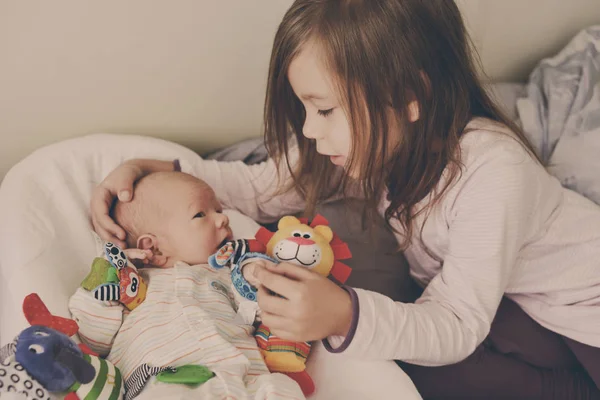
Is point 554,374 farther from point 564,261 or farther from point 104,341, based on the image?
point 104,341

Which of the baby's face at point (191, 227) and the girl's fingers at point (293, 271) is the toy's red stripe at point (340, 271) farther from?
the baby's face at point (191, 227)

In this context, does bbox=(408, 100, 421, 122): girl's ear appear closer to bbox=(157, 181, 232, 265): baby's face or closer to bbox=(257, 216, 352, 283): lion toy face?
bbox=(257, 216, 352, 283): lion toy face

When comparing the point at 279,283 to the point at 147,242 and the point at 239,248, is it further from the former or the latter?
the point at 147,242

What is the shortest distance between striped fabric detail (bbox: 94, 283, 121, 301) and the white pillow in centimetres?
6

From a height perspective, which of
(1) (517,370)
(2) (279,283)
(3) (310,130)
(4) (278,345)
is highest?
(3) (310,130)

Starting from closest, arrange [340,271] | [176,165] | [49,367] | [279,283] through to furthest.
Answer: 1. [49,367]
2. [279,283]
3. [340,271]
4. [176,165]

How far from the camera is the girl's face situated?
787mm

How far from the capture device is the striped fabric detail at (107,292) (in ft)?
2.72

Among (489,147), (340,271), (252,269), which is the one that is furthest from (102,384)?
(489,147)

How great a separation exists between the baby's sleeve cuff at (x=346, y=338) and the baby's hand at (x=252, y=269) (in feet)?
0.42

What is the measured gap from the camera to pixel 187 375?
71 centimetres

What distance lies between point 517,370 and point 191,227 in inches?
24.2

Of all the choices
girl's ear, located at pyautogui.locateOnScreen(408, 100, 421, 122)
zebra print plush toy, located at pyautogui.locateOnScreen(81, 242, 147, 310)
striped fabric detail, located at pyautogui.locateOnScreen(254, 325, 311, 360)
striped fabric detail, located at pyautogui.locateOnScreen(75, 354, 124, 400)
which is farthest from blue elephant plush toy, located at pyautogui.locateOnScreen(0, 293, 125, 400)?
girl's ear, located at pyautogui.locateOnScreen(408, 100, 421, 122)

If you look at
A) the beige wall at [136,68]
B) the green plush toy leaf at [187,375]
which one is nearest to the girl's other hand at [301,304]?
the green plush toy leaf at [187,375]
